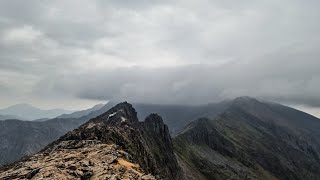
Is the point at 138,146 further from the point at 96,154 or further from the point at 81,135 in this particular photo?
the point at 96,154

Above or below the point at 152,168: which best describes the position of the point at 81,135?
above

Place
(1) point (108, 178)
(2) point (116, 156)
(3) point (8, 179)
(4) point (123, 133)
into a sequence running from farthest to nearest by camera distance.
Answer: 1. (4) point (123, 133)
2. (2) point (116, 156)
3. (3) point (8, 179)
4. (1) point (108, 178)

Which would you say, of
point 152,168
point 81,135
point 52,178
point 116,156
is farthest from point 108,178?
point 152,168

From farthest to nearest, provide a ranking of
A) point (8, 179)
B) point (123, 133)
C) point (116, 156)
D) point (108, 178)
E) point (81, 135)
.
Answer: point (123, 133)
point (81, 135)
point (116, 156)
point (8, 179)
point (108, 178)

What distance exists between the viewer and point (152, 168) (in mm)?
197000

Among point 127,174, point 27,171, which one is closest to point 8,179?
point 27,171

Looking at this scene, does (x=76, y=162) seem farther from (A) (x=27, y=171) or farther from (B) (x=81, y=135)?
(B) (x=81, y=135)

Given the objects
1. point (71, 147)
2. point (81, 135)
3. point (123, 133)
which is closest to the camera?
point (71, 147)

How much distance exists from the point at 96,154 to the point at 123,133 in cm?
6835

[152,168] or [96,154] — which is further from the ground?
[96,154]

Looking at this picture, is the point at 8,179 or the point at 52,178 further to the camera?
the point at 8,179

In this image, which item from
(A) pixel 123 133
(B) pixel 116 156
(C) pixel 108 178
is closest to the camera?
(C) pixel 108 178

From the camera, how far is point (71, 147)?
139750 mm

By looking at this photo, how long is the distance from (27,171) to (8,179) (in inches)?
210
